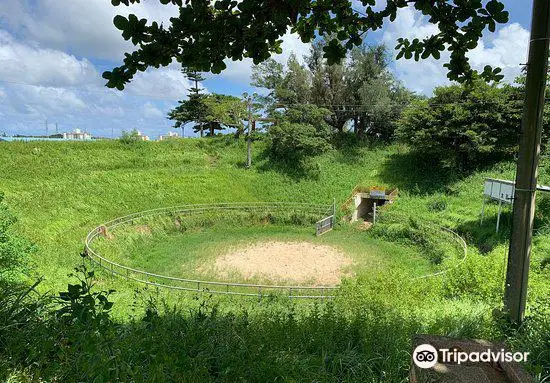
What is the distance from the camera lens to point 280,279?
15.7 meters

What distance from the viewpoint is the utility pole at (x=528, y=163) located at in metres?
3.46

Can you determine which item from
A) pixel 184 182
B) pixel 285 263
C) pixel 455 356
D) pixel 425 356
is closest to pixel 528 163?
pixel 455 356

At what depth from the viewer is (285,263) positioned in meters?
17.7

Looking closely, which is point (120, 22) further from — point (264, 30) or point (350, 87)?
point (350, 87)

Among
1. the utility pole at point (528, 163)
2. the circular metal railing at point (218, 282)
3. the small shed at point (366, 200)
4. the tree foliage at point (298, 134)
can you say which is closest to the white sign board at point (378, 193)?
the small shed at point (366, 200)

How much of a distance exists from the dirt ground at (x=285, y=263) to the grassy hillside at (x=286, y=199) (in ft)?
11.3

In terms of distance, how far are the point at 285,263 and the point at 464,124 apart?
1666 cm

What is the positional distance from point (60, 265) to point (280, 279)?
8889 millimetres

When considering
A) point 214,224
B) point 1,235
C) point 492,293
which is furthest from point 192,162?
point 492,293

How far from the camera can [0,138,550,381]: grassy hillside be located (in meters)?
3.32

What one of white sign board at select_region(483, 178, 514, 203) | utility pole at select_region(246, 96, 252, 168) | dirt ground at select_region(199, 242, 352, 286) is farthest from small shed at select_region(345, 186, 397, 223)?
utility pole at select_region(246, 96, 252, 168)

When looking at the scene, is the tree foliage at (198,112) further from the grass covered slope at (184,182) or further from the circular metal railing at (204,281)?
the circular metal railing at (204,281)

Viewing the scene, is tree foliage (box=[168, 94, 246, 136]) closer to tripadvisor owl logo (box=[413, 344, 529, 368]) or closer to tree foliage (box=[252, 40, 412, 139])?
tree foliage (box=[252, 40, 412, 139])

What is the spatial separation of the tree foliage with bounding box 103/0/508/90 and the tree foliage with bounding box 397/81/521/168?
2281 cm
